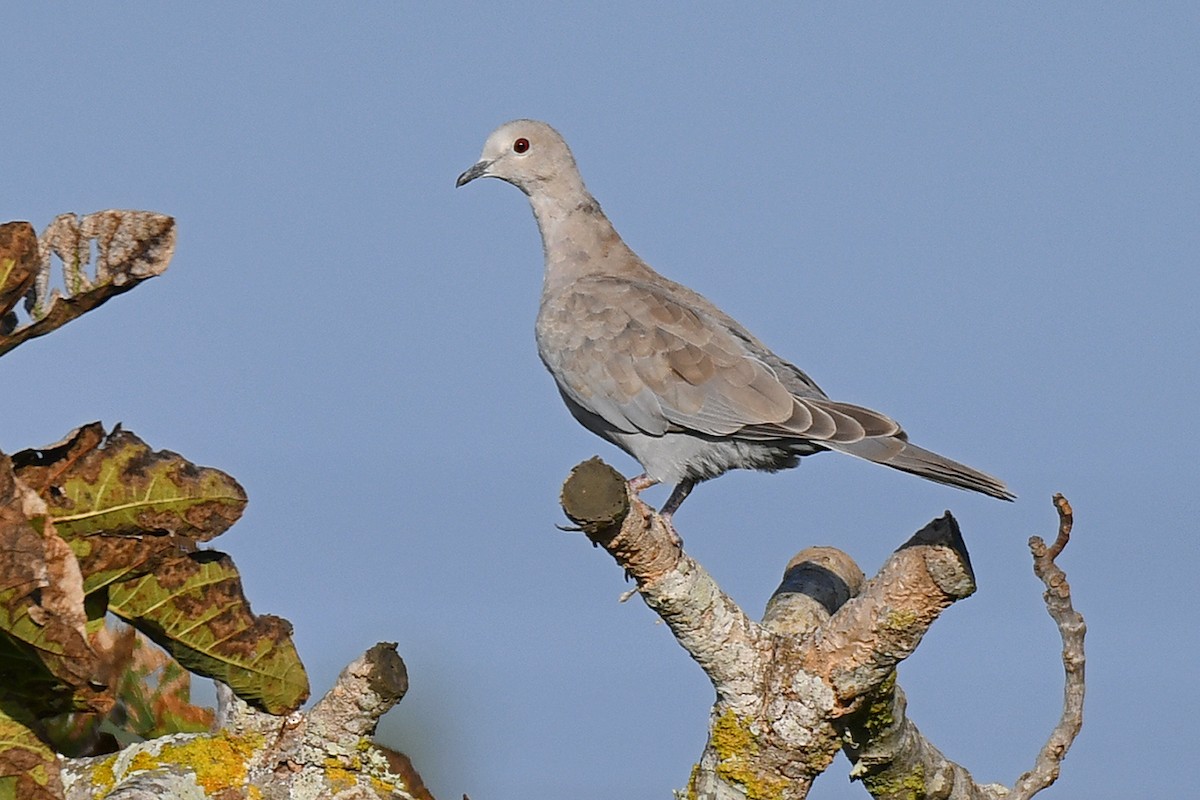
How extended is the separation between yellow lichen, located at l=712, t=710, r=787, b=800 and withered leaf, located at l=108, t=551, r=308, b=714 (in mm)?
1184

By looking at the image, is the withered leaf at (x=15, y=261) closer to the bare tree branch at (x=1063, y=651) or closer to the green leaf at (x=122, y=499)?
the green leaf at (x=122, y=499)

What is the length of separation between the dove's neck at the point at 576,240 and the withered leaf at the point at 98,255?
4.28m

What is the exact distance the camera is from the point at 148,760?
9.60 ft

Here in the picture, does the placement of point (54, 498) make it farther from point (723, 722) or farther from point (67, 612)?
point (723, 722)

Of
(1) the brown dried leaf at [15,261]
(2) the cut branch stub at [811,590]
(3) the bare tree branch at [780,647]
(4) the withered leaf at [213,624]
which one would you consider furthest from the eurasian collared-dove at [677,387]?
(1) the brown dried leaf at [15,261]

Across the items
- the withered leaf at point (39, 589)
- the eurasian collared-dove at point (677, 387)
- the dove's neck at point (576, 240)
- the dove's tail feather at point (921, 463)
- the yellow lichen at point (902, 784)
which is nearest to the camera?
the withered leaf at point (39, 589)

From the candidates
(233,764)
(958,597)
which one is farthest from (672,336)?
(233,764)

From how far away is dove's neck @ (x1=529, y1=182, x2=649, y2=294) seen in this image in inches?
273

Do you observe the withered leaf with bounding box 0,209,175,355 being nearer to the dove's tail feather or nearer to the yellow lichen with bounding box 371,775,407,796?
the yellow lichen with bounding box 371,775,407,796

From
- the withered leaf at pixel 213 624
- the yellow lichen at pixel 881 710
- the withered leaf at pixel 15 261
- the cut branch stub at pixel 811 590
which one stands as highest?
the cut branch stub at pixel 811 590

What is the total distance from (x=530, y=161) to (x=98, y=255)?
487cm

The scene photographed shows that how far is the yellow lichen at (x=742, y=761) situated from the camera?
3574 mm

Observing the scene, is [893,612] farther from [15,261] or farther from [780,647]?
[15,261]

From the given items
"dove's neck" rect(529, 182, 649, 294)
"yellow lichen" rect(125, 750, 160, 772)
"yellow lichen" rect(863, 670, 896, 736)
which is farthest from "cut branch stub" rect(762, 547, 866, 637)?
"dove's neck" rect(529, 182, 649, 294)
